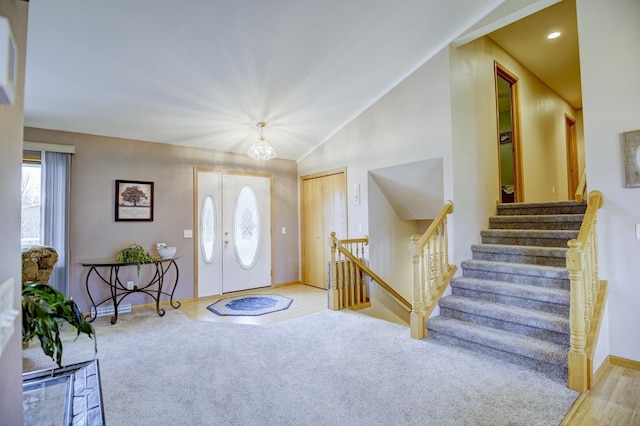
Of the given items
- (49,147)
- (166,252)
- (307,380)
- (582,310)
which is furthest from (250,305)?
(582,310)

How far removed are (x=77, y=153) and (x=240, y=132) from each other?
206 cm

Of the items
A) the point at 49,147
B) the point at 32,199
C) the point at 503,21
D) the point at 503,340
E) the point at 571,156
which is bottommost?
the point at 503,340

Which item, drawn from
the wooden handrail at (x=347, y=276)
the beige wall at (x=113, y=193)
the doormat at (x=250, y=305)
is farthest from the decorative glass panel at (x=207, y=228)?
the wooden handrail at (x=347, y=276)

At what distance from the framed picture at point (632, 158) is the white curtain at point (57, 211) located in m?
5.79

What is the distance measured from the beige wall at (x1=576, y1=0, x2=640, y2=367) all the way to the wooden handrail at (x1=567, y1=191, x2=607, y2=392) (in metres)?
0.26

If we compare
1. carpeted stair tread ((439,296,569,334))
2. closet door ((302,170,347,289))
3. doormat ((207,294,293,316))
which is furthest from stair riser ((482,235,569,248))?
doormat ((207,294,293,316))

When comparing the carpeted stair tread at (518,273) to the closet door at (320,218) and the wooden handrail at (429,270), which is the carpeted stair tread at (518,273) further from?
the closet door at (320,218)

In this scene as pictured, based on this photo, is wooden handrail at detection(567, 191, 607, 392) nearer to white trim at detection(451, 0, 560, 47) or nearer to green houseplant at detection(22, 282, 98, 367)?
white trim at detection(451, 0, 560, 47)

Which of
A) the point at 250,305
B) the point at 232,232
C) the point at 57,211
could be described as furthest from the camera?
the point at 232,232

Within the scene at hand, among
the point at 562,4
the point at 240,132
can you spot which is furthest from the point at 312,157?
the point at 562,4

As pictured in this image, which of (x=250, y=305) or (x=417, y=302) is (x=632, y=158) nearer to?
(x=417, y=302)

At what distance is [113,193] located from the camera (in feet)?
14.2

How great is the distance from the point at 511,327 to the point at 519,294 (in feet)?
1.08

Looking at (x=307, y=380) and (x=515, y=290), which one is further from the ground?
(x=515, y=290)
